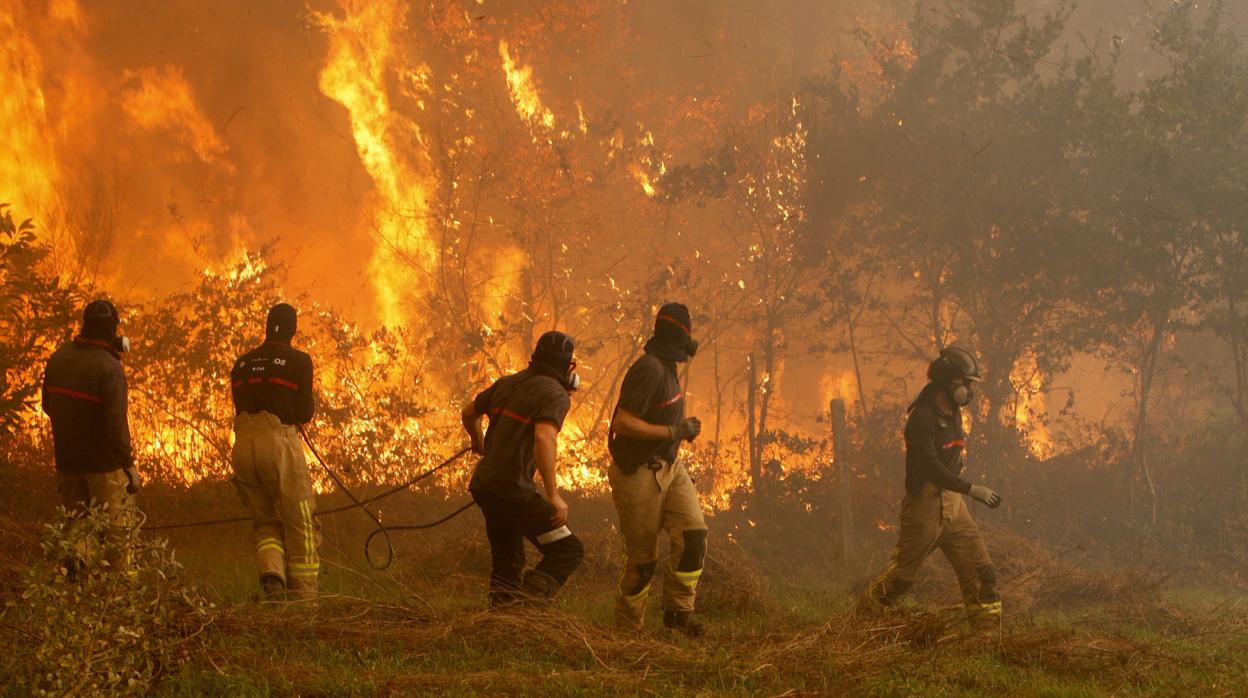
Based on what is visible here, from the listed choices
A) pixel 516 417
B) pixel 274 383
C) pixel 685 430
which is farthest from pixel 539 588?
pixel 274 383

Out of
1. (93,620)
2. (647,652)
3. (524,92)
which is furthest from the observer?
(524,92)

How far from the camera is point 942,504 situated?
8.28 m

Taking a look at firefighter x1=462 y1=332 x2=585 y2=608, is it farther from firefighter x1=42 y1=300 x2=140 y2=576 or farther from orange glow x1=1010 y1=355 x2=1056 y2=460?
orange glow x1=1010 y1=355 x2=1056 y2=460

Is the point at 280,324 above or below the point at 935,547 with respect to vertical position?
above

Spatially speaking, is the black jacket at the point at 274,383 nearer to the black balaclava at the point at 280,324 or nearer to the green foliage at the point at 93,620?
the black balaclava at the point at 280,324

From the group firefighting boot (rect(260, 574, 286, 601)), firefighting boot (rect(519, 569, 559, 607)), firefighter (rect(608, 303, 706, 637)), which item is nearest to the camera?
firefighting boot (rect(519, 569, 559, 607))

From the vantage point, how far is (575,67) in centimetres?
2533

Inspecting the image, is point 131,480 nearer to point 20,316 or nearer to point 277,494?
point 277,494

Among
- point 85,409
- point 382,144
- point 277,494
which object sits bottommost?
point 277,494

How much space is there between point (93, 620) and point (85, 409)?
9.71 feet

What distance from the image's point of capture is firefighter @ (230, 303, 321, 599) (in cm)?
770

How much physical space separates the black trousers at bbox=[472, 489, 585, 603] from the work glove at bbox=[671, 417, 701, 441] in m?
0.90

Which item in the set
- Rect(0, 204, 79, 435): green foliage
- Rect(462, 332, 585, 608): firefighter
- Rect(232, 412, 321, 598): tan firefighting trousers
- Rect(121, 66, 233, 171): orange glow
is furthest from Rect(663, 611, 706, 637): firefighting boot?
Rect(121, 66, 233, 171): orange glow

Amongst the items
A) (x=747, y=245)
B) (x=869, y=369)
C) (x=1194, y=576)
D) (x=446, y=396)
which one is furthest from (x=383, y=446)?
(x=869, y=369)
